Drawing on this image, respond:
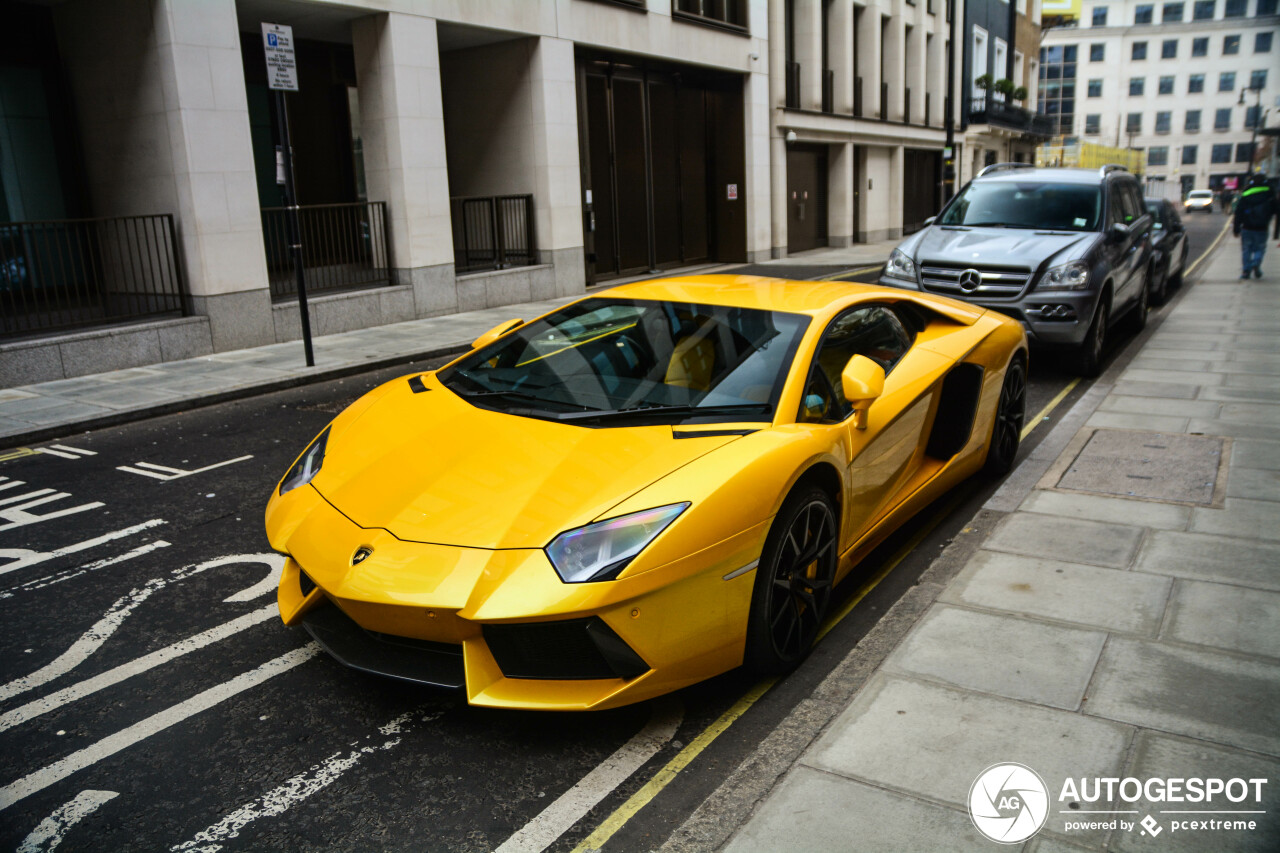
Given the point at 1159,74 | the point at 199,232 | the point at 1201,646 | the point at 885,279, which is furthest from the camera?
the point at 1159,74

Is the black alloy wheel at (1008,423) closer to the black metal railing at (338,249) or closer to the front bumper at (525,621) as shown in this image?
the front bumper at (525,621)

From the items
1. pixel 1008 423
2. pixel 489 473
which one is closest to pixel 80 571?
pixel 489 473

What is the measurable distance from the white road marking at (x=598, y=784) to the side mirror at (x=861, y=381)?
144 cm

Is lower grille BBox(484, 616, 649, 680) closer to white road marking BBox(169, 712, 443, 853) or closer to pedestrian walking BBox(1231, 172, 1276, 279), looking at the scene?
white road marking BBox(169, 712, 443, 853)

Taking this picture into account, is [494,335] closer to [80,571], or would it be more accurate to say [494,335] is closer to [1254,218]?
[80,571]

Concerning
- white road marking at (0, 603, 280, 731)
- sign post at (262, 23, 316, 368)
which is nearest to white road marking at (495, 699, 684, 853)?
white road marking at (0, 603, 280, 731)

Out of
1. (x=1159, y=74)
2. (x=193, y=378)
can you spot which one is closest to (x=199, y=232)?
(x=193, y=378)

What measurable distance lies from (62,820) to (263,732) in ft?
2.10

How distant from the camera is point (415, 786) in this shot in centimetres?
304

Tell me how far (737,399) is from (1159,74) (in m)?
119

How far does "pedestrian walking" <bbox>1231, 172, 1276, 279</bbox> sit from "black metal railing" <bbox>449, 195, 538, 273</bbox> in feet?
41.4

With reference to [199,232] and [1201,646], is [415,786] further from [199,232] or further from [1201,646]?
[199,232]

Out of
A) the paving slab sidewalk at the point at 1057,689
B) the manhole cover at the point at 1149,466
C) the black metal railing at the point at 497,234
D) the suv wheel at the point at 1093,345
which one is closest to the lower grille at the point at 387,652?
the paving slab sidewalk at the point at 1057,689

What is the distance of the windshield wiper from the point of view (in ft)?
12.4
